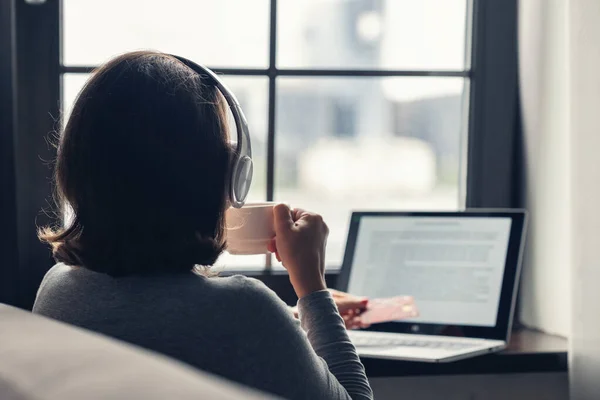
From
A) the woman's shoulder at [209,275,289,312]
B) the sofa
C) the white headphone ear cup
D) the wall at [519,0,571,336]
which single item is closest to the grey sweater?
the woman's shoulder at [209,275,289,312]

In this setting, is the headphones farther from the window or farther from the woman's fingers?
the window

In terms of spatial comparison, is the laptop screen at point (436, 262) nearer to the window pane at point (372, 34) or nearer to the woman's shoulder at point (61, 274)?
the window pane at point (372, 34)

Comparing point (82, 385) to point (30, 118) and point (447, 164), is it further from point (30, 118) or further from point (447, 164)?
point (447, 164)

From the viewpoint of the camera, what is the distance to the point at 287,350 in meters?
0.93

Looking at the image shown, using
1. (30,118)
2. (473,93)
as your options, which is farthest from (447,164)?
(30,118)

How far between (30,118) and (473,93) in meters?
0.91

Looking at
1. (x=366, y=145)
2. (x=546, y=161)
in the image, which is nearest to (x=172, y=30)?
(x=366, y=145)

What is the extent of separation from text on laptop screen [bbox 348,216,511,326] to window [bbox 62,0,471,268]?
18cm

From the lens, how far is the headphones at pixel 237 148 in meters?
1.01

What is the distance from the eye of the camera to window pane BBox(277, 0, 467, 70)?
189cm

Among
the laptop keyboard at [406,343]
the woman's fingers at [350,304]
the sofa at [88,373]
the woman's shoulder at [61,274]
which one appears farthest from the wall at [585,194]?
the sofa at [88,373]

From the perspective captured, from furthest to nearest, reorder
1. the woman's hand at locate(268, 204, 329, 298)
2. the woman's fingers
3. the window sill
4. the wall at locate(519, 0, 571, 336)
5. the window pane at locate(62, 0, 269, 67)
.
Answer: the window pane at locate(62, 0, 269, 67)
the wall at locate(519, 0, 571, 336)
the woman's fingers
the window sill
the woman's hand at locate(268, 204, 329, 298)

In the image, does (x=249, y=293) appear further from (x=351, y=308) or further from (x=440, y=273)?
(x=440, y=273)

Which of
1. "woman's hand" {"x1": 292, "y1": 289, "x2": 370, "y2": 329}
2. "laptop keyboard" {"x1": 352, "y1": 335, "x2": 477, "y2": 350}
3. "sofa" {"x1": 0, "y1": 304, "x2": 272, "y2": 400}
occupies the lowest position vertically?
"laptop keyboard" {"x1": 352, "y1": 335, "x2": 477, "y2": 350}
